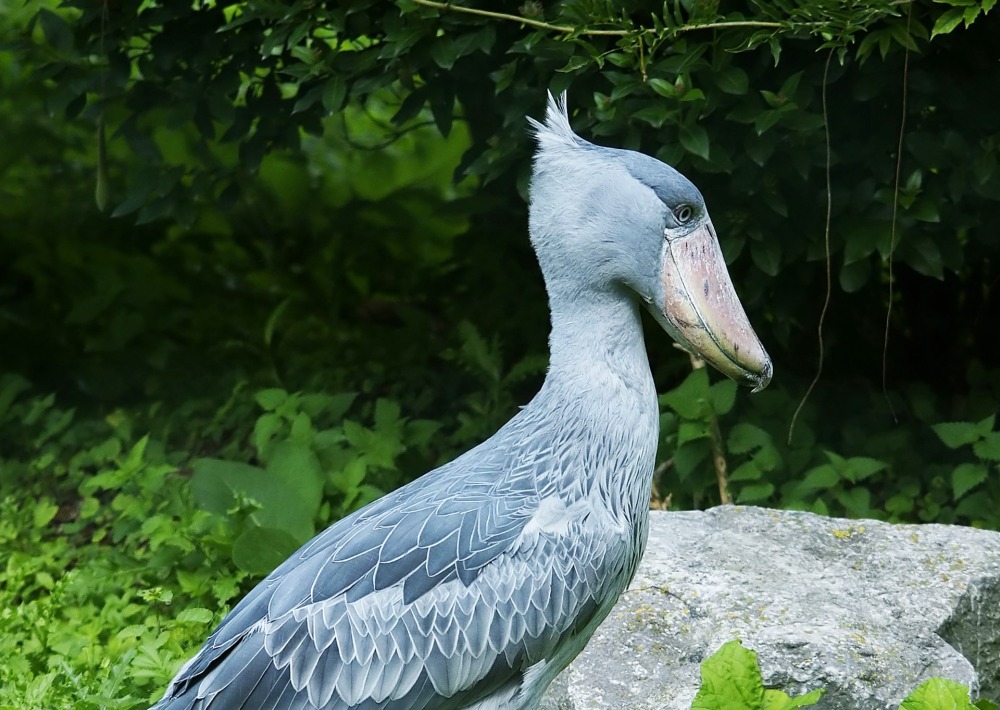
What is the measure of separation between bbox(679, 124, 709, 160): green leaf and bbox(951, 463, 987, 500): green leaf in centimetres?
115

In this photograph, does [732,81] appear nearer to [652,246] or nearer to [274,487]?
[652,246]

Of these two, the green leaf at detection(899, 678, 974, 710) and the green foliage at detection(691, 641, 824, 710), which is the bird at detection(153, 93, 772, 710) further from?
the green leaf at detection(899, 678, 974, 710)

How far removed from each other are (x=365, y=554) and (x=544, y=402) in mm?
415

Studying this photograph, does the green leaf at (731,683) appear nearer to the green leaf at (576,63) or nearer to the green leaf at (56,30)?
the green leaf at (576,63)

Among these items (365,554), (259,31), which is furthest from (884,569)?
(259,31)

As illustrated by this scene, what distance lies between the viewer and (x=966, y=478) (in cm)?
329

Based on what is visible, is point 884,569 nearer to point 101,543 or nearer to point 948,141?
point 948,141

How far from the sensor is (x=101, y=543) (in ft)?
12.6

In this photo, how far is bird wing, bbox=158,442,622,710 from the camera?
204cm

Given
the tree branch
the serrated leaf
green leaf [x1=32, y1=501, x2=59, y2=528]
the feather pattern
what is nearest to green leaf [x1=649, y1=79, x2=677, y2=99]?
the tree branch

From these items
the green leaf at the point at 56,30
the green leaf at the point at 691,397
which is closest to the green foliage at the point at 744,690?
the green leaf at the point at 691,397

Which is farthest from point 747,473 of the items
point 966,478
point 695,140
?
point 695,140

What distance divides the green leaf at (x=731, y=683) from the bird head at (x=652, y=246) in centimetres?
48

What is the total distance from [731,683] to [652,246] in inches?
29.9
